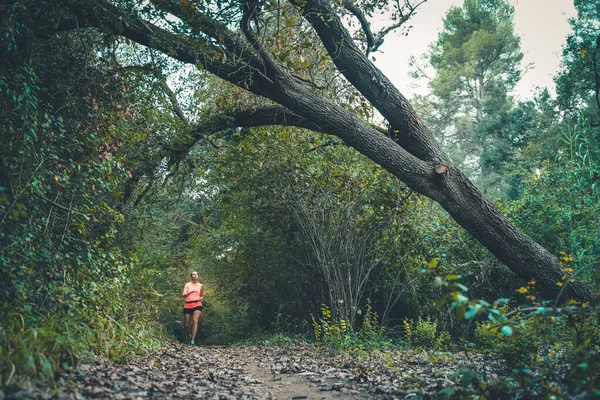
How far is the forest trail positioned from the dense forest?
0.89ft

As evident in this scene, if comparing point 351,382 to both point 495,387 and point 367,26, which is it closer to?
point 495,387

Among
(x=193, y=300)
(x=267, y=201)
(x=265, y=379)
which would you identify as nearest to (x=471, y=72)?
(x=267, y=201)

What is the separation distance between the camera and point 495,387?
2.87 metres

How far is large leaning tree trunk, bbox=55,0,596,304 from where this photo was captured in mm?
5113

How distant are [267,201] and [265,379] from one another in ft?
16.1

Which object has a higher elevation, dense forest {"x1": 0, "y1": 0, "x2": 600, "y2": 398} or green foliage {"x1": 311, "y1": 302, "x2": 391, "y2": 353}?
dense forest {"x1": 0, "y1": 0, "x2": 600, "y2": 398}

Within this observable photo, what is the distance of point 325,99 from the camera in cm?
622

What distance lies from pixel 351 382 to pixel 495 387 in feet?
6.18

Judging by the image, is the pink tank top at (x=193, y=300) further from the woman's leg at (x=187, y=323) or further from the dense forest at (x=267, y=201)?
the dense forest at (x=267, y=201)

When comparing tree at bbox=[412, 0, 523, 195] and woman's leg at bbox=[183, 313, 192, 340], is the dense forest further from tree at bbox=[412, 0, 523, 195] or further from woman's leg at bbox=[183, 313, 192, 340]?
tree at bbox=[412, 0, 523, 195]

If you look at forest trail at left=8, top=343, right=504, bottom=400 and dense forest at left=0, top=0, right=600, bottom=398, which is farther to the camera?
dense forest at left=0, top=0, right=600, bottom=398

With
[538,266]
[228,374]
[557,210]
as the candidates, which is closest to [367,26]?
[538,266]

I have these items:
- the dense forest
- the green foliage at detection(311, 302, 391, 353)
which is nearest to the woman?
the dense forest

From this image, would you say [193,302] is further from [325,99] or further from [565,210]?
[565,210]
